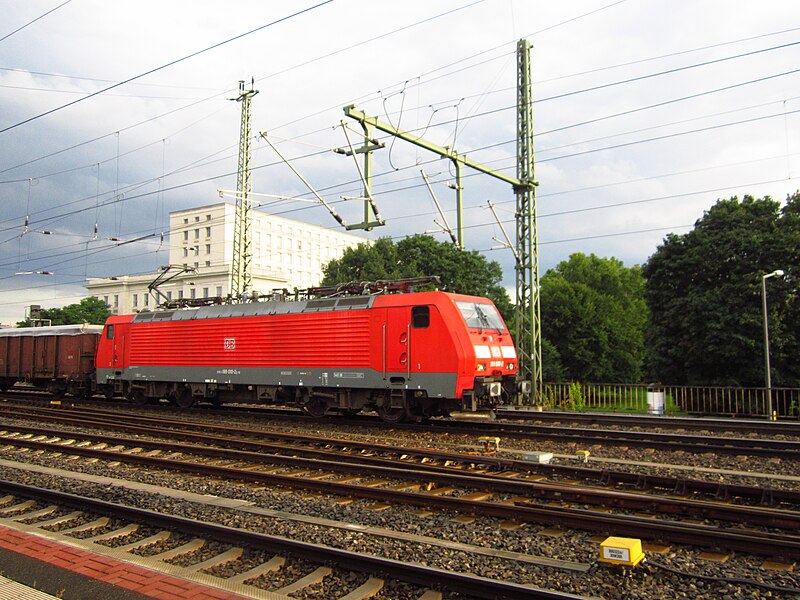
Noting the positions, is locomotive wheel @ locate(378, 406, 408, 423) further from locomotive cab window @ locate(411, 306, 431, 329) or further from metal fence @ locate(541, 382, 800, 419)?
metal fence @ locate(541, 382, 800, 419)

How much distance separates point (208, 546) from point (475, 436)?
891cm

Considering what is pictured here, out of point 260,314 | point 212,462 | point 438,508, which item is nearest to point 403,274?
point 260,314

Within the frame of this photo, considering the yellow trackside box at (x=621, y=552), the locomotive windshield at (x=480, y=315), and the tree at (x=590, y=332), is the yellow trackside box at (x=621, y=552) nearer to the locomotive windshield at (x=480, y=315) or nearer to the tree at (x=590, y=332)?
the locomotive windshield at (x=480, y=315)

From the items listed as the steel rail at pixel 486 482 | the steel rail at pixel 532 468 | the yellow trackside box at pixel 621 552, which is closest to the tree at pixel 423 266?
the steel rail at pixel 532 468

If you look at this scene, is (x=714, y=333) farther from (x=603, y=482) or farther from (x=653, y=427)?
(x=603, y=482)

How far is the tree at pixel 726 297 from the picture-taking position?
27.0 m

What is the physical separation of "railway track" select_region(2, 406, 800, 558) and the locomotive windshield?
5.03 m

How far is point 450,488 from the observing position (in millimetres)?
9789

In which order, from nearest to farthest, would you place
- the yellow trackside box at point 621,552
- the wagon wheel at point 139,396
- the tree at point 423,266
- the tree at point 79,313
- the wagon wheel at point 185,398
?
the yellow trackside box at point 621,552
the wagon wheel at point 185,398
the wagon wheel at point 139,396
the tree at point 423,266
the tree at point 79,313

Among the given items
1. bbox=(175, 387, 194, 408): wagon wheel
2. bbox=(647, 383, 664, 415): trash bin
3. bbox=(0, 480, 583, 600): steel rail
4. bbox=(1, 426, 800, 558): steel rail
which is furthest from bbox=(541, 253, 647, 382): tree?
bbox=(0, 480, 583, 600): steel rail

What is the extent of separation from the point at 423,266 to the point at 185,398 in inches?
1080

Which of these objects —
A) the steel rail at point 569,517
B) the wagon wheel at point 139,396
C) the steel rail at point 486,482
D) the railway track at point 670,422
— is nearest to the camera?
the steel rail at point 569,517

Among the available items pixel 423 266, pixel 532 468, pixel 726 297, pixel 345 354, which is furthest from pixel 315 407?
pixel 423 266

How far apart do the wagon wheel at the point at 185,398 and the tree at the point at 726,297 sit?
70.0 ft
